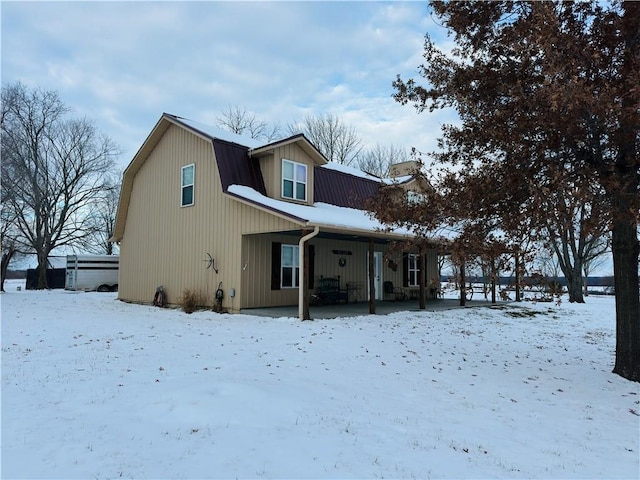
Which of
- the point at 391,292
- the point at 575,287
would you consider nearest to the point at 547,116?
the point at 391,292

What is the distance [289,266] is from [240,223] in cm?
246

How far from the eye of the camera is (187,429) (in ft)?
13.2

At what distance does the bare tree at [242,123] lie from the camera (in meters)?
37.0

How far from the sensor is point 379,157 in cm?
3756

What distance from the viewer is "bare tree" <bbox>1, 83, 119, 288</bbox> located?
83.0ft

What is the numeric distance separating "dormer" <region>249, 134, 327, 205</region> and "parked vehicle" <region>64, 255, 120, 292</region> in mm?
16622

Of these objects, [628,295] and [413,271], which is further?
[413,271]

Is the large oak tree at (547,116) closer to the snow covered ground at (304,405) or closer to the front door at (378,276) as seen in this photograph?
the snow covered ground at (304,405)

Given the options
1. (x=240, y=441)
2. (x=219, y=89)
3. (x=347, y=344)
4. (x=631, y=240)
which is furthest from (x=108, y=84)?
(x=631, y=240)

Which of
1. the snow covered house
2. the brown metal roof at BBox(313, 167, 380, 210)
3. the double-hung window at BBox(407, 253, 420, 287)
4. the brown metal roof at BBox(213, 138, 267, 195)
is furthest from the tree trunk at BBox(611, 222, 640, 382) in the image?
the double-hung window at BBox(407, 253, 420, 287)

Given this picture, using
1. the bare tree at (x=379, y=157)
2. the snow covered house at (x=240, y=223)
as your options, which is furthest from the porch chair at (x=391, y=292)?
the bare tree at (x=379, y=157)

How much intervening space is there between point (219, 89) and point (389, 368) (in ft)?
38.1

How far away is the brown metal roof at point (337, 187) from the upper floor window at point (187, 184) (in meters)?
4.10

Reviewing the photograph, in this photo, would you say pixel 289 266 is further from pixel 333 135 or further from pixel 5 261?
pixel 333 135
